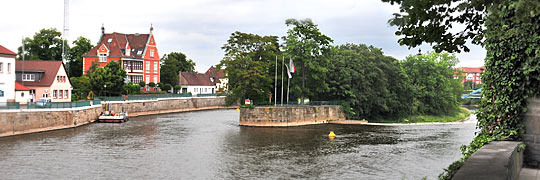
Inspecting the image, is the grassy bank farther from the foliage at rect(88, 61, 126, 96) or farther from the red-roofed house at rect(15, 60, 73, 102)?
the red-roofed house at rect(15, 60, 73, 102)

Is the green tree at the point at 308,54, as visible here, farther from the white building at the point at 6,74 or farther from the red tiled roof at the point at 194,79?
the red tiled roof at the point at 194,79

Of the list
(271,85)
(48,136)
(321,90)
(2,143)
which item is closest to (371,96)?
(321,90)

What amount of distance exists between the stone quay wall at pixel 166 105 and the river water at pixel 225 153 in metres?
15.4

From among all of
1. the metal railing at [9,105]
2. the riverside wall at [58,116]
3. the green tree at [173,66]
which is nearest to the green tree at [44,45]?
the green tree at [173,66]

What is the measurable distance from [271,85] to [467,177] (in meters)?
42.9

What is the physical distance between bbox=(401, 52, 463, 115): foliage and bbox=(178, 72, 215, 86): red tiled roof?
42.3 metres

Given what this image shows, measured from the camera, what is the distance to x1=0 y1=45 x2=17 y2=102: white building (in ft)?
130

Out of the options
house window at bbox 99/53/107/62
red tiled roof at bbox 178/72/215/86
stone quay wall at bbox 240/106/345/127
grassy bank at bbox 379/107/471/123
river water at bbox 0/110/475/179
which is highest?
house window at bbox 99/53/107/62

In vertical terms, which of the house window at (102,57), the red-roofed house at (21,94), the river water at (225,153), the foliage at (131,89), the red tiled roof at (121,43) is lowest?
the river water at (225,153)

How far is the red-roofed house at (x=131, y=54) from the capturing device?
247 feet

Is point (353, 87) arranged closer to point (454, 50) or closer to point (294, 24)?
point (294, 24)

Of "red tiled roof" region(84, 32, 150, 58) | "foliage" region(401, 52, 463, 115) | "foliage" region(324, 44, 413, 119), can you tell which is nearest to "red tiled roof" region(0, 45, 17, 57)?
"foliage" region(324, 44, 413, 119)

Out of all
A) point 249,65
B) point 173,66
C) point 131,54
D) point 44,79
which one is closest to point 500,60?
point 249,65

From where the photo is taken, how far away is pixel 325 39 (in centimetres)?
4928
